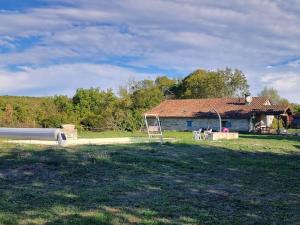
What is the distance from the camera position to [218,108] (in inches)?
1925

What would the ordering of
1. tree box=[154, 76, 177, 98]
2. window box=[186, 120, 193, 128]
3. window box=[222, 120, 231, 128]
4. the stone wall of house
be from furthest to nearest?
tree box=[154, 76, 177, 98]
window box=[186, 120, 193, 128]
window box=[222, 120, 231, 128]
the stone wall of house

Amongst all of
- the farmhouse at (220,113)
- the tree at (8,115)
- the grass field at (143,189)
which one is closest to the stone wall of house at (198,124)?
the farmhouse at (220,113)

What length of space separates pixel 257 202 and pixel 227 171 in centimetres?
464

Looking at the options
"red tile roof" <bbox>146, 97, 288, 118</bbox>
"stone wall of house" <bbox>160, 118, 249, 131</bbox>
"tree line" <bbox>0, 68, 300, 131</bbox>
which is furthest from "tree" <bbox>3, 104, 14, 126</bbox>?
"stone wall of house" <bbox>160, 118, 249, 131</bbox>

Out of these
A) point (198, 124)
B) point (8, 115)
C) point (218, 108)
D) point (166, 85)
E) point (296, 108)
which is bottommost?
point (198, 124)

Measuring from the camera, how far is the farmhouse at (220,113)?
4534 cm

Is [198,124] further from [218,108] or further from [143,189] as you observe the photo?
[143,189]

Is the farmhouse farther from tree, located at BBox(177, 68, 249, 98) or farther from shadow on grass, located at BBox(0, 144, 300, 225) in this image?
shadow on grass, located at BBox(0, 144, 300, 225)

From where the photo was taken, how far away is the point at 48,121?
4038cm

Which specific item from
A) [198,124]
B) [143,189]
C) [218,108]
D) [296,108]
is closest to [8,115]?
[198,124]

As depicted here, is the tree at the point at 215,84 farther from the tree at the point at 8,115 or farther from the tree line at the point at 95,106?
the tree at the point at 8,115

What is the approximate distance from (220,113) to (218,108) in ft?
5.13

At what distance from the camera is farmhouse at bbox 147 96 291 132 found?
149 ft

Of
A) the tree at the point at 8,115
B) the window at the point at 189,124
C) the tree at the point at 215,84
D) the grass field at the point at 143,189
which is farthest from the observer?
the tree at the point at 215,84
